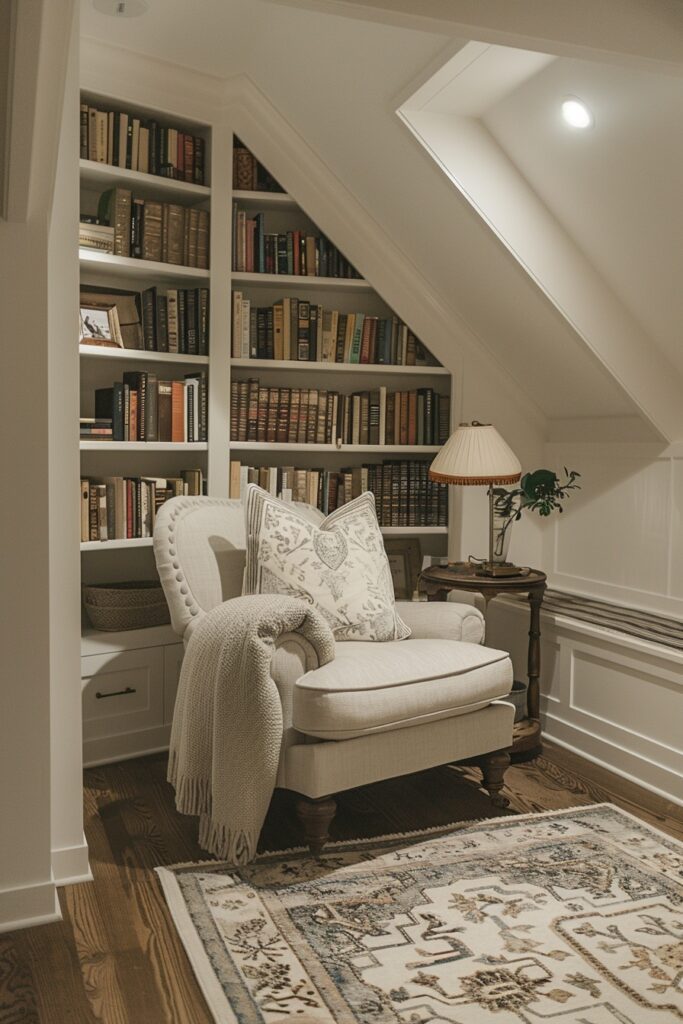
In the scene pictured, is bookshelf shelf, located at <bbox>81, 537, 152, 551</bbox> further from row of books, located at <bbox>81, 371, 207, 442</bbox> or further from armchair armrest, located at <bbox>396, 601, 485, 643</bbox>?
armchair armrest, located at <bbox>396, 601, 485, 643</bbox>

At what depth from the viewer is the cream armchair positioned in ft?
8.03

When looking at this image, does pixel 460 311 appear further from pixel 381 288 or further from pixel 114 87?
pixel 114 87

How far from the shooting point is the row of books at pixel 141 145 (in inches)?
131

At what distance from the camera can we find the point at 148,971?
6.42 feet

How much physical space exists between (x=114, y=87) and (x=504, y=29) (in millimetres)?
2018

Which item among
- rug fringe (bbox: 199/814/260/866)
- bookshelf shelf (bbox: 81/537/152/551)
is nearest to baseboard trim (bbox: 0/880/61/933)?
rug fringe (bbox: 199/814/260/866)

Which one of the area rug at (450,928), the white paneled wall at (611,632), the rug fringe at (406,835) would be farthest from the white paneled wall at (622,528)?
the area rug at (450,928)

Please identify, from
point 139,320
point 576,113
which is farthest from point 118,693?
point 576,113

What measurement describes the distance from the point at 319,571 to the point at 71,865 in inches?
42.1

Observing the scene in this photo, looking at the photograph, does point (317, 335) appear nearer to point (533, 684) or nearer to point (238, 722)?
point (533, 684)

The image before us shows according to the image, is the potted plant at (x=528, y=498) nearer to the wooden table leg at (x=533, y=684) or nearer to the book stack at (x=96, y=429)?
the wooden table leg at (x=533, y=684)

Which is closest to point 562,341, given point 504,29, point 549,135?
point 549,135

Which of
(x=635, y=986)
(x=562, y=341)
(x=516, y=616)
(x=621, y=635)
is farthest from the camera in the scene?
(x=516, y=616)

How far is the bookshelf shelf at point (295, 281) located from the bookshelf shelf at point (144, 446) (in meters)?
0.67
